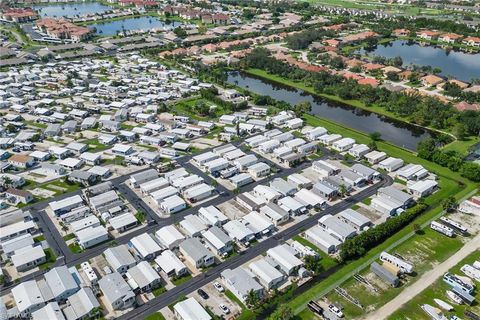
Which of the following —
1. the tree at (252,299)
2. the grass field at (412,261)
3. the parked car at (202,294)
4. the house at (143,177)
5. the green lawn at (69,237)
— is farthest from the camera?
the house at (143,177)

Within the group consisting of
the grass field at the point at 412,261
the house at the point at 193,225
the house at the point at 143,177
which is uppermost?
the house at the point at 143,177

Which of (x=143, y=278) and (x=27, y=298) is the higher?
(x=27, y=298)

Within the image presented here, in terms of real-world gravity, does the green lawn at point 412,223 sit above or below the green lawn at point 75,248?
below

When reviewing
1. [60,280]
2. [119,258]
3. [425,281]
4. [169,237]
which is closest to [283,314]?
[425,281]

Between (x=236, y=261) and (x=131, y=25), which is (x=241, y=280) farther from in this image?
(x=131, y=25)

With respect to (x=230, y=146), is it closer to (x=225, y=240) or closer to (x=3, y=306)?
(x=225, y=240)

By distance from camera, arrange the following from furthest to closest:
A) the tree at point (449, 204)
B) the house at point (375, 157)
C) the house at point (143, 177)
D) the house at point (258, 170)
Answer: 1. the house at point (375, 157)
2. the house at point (258, 170)
3. the house at point (143, 177)
4. the tree at point (449, 204)

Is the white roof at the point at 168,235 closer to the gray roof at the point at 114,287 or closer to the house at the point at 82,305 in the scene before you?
the gray roof at the point at 114,287

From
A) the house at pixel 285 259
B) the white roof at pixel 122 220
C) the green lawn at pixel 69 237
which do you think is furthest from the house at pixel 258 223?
the green lawn at pixel 69 237
